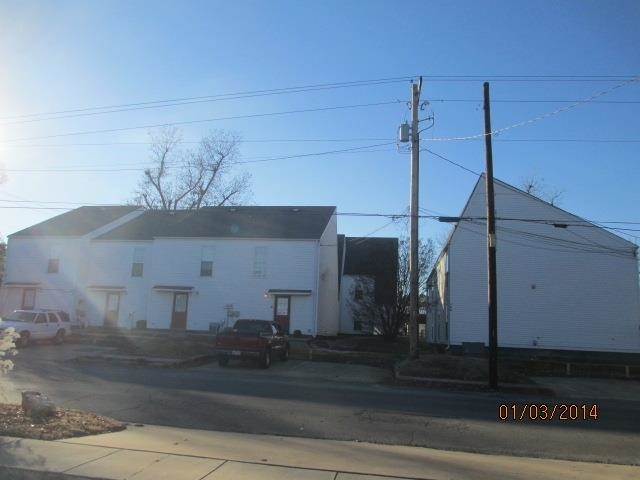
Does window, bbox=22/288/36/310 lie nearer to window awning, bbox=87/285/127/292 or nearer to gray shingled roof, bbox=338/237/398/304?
window awning, bbox=87/285/127/292

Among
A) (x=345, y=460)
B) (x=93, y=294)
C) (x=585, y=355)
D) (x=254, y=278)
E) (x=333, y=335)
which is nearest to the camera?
(x=345, y=460)

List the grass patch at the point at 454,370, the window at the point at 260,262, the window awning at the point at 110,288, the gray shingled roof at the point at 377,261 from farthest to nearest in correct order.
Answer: the gray shingled roof at the point at 377,261 → the window awning at the point at 110,288 → the window at the point at 260,262 → the grass patch at the point at 454,370

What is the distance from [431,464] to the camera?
727cm

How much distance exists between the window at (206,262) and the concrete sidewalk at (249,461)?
89.2 ft

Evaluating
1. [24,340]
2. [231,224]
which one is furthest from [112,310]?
[24,340]

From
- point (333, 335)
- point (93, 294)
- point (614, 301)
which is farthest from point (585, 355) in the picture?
point (93, 294)

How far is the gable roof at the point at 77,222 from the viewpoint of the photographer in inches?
1547

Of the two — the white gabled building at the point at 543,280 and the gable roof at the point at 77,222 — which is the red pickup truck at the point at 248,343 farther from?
the gable roof at the point at 77,222

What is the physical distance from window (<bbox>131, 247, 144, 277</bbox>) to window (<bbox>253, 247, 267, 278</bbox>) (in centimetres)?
825

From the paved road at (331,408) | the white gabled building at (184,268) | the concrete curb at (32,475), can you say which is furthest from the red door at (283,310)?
the concrete curb at (32,475)

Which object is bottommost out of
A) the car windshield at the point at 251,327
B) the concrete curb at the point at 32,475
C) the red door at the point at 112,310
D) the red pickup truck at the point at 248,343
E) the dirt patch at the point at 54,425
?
the concrete curb at the point at 32,475

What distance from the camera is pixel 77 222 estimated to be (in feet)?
136

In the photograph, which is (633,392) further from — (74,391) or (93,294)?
(93,294)

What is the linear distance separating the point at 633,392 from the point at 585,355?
411 inches
